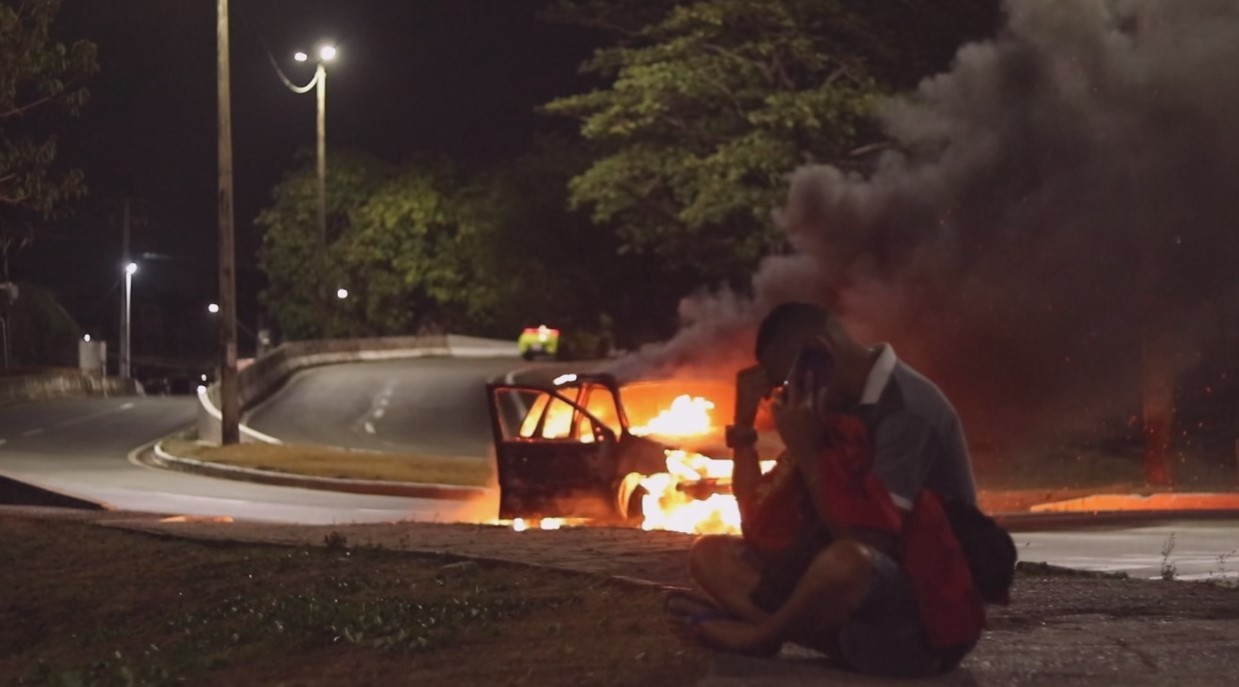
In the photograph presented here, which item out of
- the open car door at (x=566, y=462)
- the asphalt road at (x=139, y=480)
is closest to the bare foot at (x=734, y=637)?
the open car door at (x=566, y=462)

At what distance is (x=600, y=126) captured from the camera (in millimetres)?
31031

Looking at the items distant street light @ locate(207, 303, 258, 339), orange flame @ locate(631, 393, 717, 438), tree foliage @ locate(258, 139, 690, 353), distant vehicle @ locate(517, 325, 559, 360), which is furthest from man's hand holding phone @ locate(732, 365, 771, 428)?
distant street light @ locate(207, 303, 258, 339)

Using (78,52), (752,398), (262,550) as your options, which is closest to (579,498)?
(262,550)

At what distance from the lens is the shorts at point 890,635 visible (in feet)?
18.6

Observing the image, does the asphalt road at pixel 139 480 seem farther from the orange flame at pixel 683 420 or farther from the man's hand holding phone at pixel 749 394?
the man's hand holding phone at pixel 749 394

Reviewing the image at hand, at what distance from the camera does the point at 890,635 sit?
5.84 meters

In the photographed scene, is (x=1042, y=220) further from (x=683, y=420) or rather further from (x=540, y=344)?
(x=540, y=344)

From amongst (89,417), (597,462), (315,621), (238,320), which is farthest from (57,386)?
(238,320)

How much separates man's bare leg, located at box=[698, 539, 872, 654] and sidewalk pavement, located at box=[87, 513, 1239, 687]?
0.33 feet

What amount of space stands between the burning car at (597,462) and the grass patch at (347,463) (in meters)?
7.39

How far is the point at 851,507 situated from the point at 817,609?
405 millimetres

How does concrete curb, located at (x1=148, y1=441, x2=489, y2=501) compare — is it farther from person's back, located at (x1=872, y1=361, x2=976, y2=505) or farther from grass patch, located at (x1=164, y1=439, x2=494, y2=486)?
person's back, located at (x1=872, y1=361, x2=976, y2=505)

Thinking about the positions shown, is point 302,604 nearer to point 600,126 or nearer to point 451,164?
point 600,126

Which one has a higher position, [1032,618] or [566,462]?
[566,462]
